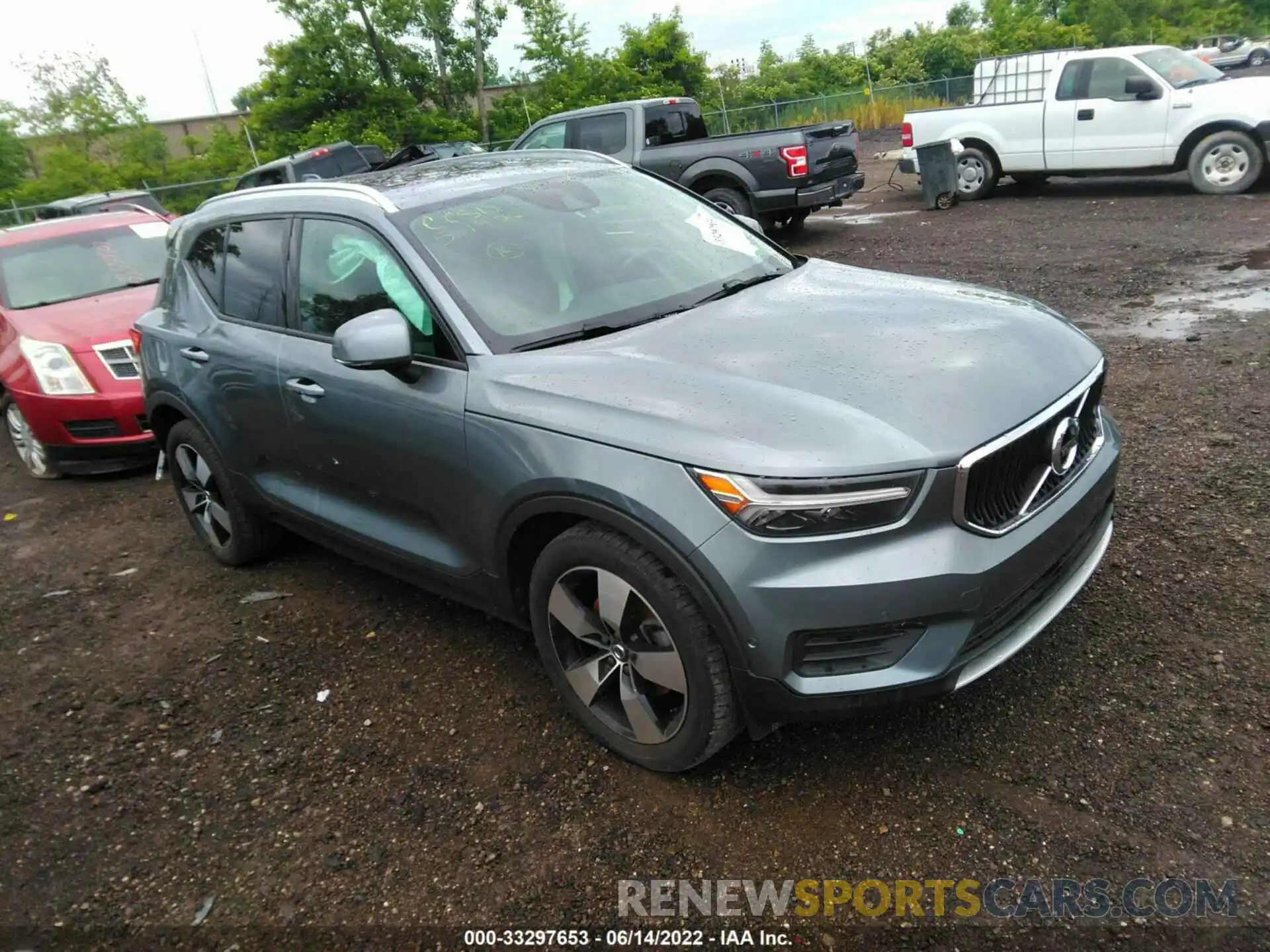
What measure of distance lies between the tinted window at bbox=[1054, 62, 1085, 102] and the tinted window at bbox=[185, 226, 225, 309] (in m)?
10.9

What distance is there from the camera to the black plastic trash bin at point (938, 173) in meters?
12.6

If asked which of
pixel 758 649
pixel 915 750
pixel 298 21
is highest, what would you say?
pixel 298 21

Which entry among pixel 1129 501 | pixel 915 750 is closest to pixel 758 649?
pixel 915 750

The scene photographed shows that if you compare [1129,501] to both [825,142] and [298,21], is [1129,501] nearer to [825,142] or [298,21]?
[825,142]

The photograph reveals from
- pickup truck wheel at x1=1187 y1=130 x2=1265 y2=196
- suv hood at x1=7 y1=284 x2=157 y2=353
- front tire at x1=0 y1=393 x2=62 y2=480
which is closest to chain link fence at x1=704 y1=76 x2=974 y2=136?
pickup truck wheel at x1=1187 y1=130 x2=1265 y2=196

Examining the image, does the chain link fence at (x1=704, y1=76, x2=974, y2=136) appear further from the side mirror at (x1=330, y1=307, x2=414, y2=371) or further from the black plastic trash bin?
the side mirror at (x1=330, y1=307, x2=414, y2=371)

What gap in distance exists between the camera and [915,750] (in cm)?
289

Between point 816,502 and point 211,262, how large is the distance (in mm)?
3424

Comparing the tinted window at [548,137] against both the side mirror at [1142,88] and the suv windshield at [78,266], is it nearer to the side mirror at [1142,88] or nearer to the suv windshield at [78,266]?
the suv windshield at [78,266]

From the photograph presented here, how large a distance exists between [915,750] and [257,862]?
2.03 metres

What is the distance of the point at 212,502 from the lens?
15.5ft

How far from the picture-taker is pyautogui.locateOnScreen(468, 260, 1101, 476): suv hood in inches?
95.4

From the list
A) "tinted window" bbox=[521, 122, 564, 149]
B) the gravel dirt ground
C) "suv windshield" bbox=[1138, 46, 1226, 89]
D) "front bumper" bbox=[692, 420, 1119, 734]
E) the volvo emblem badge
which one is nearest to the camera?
"front bumper" bbox=[692, 420, 1119, 734]

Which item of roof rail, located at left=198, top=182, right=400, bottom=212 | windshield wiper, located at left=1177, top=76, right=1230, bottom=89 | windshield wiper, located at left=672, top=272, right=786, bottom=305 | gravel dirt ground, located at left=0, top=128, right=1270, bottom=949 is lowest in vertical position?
gravel dirt ground, located at left=0, top=128, right=1270, bottom=949
